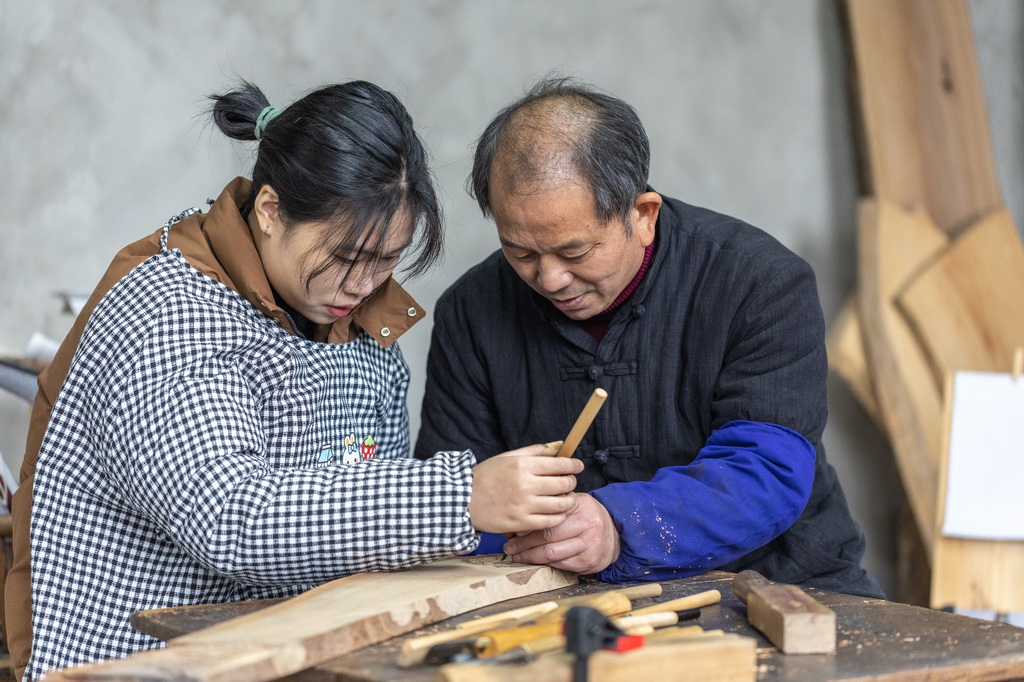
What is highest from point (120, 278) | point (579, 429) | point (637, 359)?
point (120, 278)

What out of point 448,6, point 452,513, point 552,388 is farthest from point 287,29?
point 452,513

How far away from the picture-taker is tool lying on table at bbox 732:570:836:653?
1.24m

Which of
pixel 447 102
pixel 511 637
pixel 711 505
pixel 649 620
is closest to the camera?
pixel 511 637

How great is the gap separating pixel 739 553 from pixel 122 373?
41.3 inches

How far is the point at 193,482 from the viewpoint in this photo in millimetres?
1393

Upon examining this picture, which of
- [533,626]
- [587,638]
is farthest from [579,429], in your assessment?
[587,638]

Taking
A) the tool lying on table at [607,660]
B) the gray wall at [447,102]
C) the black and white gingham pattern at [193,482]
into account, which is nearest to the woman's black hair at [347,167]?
the black and white gingham pattern at [193,482]

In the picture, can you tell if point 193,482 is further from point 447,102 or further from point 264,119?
point 447,102

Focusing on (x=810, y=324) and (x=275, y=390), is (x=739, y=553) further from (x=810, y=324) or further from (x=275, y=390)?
(x=275, y=390)

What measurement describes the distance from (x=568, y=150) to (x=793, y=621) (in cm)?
92

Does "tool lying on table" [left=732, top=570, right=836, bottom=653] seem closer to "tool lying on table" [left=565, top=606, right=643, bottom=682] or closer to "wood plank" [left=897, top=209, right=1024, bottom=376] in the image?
"tool lying on table" [left=565, top=606, right=643, bottom=682]

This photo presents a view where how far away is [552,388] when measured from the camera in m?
2.05

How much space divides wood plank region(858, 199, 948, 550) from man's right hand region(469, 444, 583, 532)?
1967mm

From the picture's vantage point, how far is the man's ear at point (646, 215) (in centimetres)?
192
